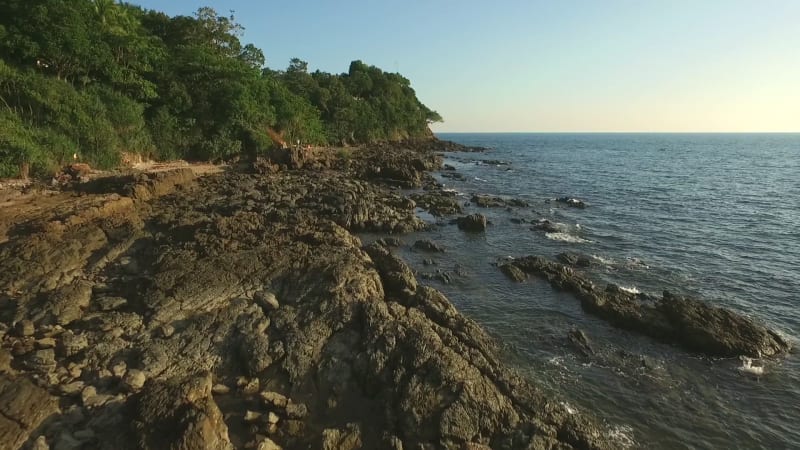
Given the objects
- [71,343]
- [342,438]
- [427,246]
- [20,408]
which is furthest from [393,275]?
[427,246]

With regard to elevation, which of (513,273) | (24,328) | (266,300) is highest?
(266,300)

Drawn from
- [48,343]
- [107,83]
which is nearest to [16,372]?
[48,343]

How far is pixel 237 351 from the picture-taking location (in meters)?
12.0

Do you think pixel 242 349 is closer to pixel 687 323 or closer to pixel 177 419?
pixel 177 419

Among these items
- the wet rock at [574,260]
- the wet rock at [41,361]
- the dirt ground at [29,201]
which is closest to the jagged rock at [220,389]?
the wet rock at [41,361]

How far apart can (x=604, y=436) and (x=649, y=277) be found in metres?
15.5

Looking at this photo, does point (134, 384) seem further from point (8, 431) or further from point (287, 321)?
point (287, 321)

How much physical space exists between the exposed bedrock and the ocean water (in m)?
0.53

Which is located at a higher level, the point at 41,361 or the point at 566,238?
the point at 41,361

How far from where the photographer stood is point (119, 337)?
11961 millimetres

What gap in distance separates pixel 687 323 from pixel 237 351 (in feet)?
55.8

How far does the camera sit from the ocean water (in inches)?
498

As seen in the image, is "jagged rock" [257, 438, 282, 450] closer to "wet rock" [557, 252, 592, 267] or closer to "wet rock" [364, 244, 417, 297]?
"wet rock" [364, 244, 417, 297]

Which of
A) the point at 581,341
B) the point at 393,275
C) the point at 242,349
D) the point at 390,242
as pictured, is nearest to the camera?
the point at 242,349
